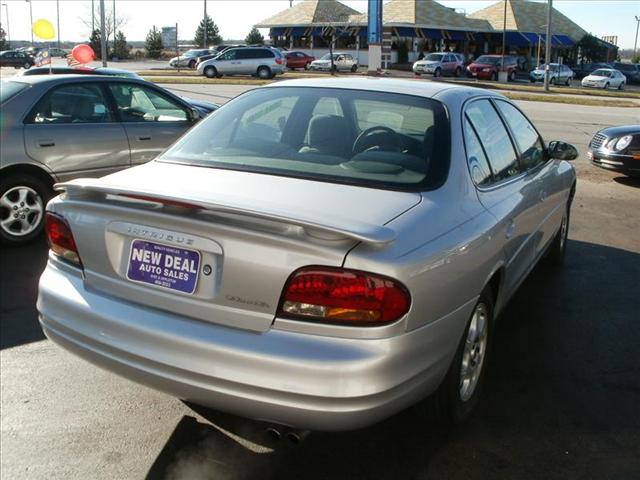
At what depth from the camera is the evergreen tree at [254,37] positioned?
71.3 metres

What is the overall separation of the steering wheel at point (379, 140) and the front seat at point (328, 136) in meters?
0.06

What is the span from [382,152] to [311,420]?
1.50 metres

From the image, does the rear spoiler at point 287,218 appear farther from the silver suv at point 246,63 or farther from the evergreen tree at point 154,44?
the evergreen tree at point 154,44

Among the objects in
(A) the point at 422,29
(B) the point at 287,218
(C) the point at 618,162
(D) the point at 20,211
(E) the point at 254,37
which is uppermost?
(E) the point at 254,37

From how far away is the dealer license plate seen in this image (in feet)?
8.77

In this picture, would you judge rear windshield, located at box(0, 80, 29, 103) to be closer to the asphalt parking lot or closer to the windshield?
the asphalt parking lot

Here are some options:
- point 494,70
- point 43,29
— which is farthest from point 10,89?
point 494,70

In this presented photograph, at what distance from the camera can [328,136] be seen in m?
3.65

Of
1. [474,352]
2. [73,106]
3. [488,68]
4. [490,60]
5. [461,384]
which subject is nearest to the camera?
[461,384]

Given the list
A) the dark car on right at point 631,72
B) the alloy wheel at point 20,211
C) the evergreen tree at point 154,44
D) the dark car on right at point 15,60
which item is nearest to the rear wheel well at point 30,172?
the alloy wheel at point 20,211

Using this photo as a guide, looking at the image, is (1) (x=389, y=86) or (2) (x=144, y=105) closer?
(1) (x=389, y=86)

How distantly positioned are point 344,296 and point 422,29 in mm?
61002

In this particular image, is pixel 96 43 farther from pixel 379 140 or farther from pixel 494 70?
pixel 379 140

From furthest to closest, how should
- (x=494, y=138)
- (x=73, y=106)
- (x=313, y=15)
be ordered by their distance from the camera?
(x=313, y=15)
(x=73, y=106)
(x=494, y=138)
